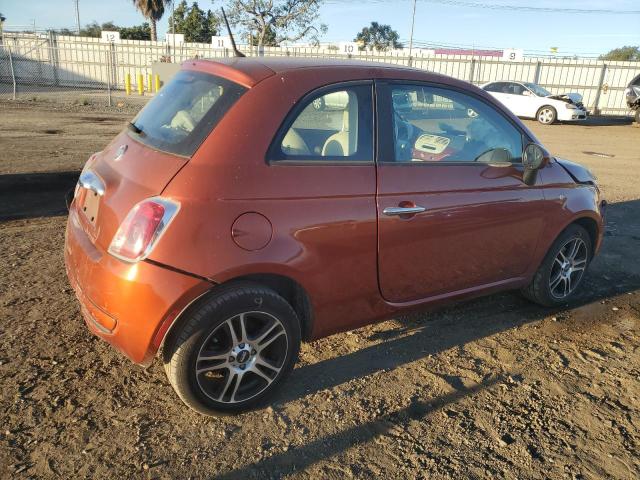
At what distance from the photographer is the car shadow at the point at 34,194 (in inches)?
232

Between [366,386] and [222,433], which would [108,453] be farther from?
[366,386]

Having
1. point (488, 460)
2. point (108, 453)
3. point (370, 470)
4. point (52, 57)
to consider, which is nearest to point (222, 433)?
point (108, 453)

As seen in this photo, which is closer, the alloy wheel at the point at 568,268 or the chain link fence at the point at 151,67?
the alloy wheel at the point at 568,268

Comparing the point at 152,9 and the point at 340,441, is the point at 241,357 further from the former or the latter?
the point at 152,9

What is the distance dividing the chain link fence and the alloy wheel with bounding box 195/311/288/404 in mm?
22876

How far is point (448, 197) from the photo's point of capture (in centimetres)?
322

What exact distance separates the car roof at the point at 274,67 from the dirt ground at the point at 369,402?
1778mm

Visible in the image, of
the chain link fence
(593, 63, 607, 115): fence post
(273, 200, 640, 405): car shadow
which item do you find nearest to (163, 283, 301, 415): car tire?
(273, 200, 640, 405): car shadow

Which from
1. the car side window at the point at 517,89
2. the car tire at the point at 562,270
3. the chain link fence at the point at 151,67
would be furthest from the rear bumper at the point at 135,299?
the chain link fence at the point at 151,67

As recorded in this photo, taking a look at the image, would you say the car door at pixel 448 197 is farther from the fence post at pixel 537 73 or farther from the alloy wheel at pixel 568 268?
the fence post at pixel 537 73

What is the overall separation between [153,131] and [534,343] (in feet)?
9.66

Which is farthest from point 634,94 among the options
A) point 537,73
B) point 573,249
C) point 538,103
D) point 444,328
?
point 444,328

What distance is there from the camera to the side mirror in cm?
357

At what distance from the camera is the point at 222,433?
2676 millimetres
